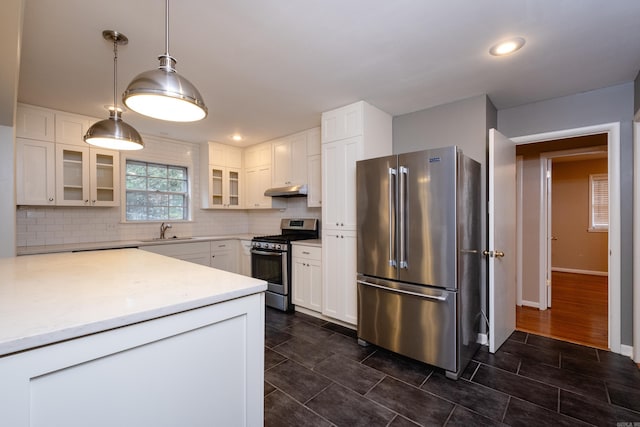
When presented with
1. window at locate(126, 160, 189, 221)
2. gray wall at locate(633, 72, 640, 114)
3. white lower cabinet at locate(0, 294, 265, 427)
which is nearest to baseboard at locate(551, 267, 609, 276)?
gray wall at locate(633, 72, 640, 114)

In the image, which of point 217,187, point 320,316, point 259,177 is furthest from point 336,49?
point 217,187

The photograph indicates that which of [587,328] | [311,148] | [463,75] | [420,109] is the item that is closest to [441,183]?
[463,75]

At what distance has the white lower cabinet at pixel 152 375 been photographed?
0.76 metres

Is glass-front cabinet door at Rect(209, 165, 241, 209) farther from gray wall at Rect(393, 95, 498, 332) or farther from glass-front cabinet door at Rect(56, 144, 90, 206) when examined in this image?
gray wall at Rect(393, 95, 498, 332)

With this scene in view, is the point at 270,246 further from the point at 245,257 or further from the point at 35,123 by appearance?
the point at 35,123

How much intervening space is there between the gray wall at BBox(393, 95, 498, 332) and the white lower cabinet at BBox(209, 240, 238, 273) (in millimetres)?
2990

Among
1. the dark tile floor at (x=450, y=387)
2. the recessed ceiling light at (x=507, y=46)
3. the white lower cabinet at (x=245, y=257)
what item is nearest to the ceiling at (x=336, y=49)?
the recessed ceiling light at (x=507, y=46)

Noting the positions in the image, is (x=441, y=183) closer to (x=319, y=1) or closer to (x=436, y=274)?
(x=436, y=274)

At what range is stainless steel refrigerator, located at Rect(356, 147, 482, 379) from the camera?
7.31 ft

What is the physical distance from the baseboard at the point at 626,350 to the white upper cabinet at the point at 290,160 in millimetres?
3655

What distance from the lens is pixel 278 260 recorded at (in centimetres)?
391

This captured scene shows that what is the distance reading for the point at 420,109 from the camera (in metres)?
3.25

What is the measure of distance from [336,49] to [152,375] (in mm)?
2177

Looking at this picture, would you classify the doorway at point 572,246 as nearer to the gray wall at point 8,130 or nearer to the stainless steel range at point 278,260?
the stainless steel range at point 278,260
